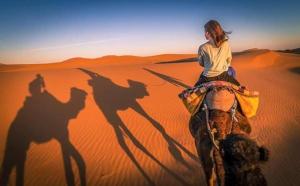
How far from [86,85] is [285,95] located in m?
11.0

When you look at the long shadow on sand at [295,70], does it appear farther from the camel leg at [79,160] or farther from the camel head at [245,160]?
the camel head at [245,160]

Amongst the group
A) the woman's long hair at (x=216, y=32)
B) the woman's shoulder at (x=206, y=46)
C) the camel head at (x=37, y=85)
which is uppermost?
the woman's long hair at (x=216, y=32)

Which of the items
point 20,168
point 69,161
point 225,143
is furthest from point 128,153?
point 225,143

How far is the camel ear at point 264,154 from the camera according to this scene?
356 centimetres

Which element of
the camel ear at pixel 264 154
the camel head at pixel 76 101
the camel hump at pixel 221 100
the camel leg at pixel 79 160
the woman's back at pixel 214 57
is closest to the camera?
the camel ear at pixel 264 154

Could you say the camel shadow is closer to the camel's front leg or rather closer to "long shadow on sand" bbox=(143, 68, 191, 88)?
the camel's front leg

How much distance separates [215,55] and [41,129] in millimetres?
8265

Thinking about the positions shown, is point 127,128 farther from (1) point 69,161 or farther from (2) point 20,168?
(2) point 20,168

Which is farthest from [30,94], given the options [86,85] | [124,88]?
[124,88]

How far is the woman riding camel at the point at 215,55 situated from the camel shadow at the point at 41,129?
455 centimetres

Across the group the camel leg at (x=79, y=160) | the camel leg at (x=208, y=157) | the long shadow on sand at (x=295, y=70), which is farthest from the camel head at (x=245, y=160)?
the long shadow on sand at (x=295, y=70)

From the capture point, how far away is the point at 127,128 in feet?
38.0

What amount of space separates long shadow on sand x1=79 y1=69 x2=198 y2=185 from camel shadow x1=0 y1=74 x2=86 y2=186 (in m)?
1.12

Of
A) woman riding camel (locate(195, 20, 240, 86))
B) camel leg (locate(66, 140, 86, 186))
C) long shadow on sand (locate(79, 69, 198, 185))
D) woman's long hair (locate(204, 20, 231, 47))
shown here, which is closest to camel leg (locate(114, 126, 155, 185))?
long shadow on sand (locate(79, 69, 198, 185))
